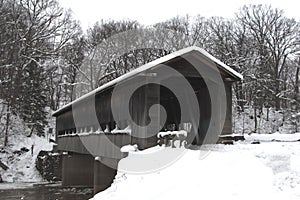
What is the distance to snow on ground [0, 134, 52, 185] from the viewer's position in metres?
28.6

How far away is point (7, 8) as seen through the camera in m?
32.4

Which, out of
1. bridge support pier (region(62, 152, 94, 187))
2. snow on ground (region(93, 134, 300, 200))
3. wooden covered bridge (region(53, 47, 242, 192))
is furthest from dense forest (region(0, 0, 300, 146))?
snow on ground (region(93, 134, 300, 200))

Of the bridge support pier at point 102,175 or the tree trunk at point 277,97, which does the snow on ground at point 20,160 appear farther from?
the tree trunk at point 277,97

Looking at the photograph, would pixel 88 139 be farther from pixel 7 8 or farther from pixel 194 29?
pixel 194 29

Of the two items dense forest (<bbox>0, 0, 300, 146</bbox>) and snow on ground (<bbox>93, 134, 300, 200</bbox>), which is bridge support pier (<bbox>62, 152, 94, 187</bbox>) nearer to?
dense forest (<bbox>0, 0, 300, 146</bbox>)

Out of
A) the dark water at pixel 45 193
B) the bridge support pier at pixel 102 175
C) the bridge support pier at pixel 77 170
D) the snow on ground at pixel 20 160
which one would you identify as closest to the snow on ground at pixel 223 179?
the bridge support pier at pixel 102 175

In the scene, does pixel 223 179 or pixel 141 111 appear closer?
pixel 223 179

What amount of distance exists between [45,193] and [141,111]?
1144cm

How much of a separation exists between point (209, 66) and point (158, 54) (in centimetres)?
2417

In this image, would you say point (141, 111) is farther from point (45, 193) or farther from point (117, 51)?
point (117, 51)

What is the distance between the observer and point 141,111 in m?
14.0

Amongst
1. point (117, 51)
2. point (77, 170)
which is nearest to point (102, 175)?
point (77, 170)

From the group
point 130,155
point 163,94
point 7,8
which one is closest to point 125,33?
point 7,8

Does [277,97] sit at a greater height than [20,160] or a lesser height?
greater
